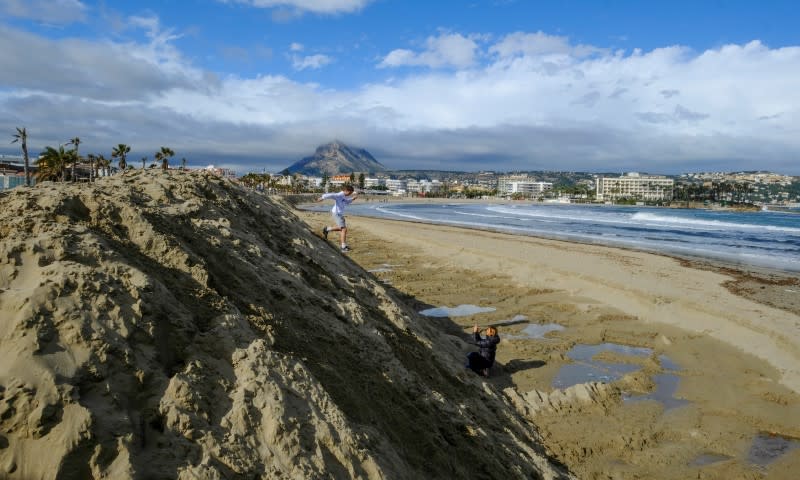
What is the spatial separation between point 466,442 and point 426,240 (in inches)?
1003

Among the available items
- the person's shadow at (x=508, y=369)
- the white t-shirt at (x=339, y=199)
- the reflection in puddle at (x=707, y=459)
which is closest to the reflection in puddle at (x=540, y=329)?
the person's shadow at (x=508, y=369)

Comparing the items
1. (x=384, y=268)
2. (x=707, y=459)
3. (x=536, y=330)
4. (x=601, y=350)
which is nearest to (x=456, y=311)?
(x=536, y=330)

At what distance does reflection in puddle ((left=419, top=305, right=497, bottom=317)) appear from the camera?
43.1ft

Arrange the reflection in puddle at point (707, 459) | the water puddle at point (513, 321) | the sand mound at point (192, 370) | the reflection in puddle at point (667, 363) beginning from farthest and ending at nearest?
the water puddle at point (513, 321) → the reflection in puddle at point (667, 363) → the reflection in puddle at point (707, 459) → the sand mound at point (192, 370)

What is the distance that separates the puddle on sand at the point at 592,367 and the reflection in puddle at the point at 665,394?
55 cm

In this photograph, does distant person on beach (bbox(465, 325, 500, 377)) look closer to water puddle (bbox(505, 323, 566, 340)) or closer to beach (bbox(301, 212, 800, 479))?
beach (bbox(301, 212, 800, 479))

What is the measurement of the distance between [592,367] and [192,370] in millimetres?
8280

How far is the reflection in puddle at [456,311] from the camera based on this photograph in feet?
43.1

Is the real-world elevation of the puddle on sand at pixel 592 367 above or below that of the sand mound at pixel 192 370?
below

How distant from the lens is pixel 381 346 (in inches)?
241

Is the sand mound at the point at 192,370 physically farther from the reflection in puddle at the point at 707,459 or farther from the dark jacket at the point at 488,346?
the reflection in puddle at the point at 707,459

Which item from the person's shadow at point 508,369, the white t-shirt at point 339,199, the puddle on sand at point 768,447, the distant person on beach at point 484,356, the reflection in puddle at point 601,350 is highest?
the white t-shirt at point 339,199

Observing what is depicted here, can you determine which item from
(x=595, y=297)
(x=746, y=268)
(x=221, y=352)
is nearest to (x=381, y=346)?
(x=221, y=352)

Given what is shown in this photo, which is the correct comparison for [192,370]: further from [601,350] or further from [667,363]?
[667,363]
